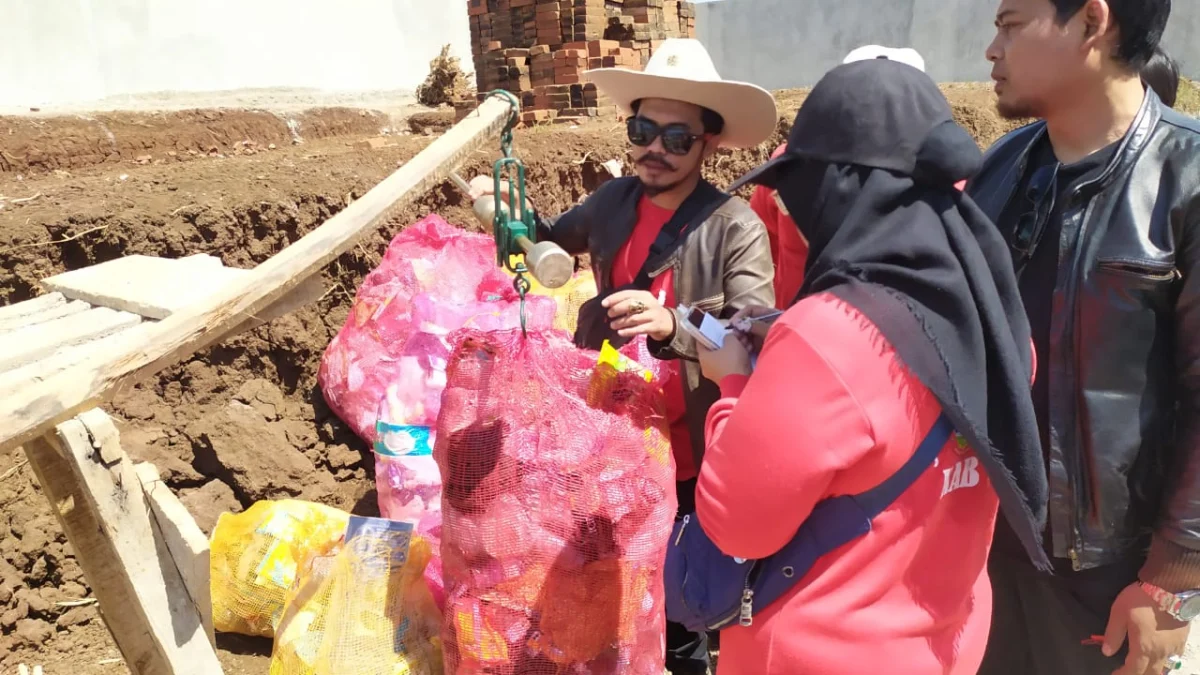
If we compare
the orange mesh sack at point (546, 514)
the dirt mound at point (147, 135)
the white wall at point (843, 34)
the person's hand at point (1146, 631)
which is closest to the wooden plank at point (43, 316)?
the orange mesh sack at point (546, 514)

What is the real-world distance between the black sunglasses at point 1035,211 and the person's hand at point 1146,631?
74 centimetres

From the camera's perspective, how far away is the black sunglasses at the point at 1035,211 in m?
1.66

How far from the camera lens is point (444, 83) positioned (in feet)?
47.9

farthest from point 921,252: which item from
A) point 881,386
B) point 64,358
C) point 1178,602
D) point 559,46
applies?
point 559,46

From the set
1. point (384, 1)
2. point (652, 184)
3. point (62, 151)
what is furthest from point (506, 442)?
point (384, 1)

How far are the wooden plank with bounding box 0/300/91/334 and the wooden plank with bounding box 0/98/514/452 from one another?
379mm

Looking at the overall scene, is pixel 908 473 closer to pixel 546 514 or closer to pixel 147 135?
pixel 546 514

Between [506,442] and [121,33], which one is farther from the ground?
[121,33]

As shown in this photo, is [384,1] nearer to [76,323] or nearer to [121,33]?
[121,33]

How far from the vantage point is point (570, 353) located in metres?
2.28

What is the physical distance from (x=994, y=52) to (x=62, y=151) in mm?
9977

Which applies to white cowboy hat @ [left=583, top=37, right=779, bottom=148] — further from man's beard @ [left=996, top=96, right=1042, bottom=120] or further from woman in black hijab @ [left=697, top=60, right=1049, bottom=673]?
woman in black hijab @ [left=697, top=60, right=1049, bottom=673]

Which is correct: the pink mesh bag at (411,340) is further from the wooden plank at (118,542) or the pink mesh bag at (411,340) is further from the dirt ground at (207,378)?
the wooden plank at (118,542)

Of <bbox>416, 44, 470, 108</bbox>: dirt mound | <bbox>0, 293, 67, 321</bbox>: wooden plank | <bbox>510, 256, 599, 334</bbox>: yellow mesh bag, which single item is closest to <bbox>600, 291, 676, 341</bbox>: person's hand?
<bbox>0, 293, 67, 321</bbox>: wooden plank
